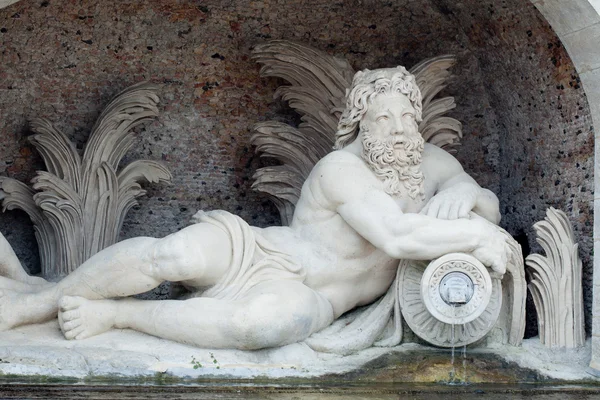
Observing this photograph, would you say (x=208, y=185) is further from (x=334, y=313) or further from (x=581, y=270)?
(x=581, y=270)

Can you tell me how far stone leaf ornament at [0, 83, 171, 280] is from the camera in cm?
705

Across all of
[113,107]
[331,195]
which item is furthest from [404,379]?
[113,107]

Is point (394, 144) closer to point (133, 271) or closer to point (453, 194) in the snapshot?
point (453, 194)

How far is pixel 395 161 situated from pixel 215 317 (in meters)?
1.17

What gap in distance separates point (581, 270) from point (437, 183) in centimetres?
83

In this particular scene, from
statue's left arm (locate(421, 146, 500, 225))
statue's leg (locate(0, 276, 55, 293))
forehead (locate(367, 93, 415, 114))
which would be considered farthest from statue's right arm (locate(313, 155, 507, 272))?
statue's leg (locate(0, 276, 55, 293))

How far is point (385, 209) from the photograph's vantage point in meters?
6.37

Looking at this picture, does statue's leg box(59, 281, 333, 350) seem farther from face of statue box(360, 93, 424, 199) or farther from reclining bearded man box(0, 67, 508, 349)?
face of statue box(360, 93, 424, 199)

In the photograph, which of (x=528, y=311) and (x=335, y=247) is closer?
(x=335, y=247)

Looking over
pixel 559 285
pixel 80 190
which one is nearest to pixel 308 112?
pixel 80 190

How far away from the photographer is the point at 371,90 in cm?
661

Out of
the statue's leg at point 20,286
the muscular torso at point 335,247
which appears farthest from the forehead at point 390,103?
the statue's leg at point 20,286

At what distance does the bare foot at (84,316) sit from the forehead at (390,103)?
1.58m

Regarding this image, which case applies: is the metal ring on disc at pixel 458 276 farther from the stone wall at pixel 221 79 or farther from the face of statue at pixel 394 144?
the stone wall at pixel 221 79
